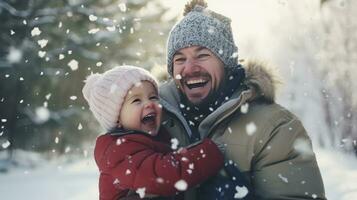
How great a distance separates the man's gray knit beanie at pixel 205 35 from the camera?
3.73 m

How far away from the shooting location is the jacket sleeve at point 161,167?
295cm

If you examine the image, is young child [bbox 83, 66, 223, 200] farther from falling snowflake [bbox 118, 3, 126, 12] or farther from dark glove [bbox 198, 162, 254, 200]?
falling snowflake [bbox 118, 3, 126, 12]

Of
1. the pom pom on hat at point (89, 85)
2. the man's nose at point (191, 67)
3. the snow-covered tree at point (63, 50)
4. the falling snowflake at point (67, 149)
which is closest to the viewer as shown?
the pom pom on hat at point (89, 85)

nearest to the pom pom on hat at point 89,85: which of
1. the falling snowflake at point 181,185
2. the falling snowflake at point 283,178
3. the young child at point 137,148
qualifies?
the young child at point 137,148

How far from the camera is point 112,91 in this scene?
3219 mm

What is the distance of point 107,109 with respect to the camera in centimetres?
323

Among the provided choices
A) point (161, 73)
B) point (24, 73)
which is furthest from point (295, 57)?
point (161, 73)

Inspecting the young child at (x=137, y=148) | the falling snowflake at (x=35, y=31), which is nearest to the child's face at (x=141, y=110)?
the young child at (x=137, y=148)

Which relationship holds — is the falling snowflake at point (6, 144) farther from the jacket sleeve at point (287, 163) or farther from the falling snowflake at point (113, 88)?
the jacket sleeve at point (287, 163)

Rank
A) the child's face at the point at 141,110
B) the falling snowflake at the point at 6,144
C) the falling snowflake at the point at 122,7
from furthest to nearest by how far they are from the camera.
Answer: the falling snowflake at the point at 6,144 < the falling snowflake at the point at 122,7 < the child's face at the point at 141,110

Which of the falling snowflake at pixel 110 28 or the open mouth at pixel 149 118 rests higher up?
the open mouth at pixel 149 118

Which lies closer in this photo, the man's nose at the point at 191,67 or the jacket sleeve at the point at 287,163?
the jacket sleeve at the point at 287,163

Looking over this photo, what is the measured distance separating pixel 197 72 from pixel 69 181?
9.63 metres

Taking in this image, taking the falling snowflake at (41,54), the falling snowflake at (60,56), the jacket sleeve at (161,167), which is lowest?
the falling snowflake at (60,56)
